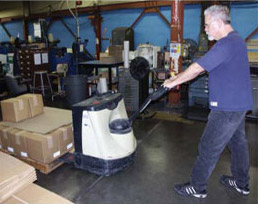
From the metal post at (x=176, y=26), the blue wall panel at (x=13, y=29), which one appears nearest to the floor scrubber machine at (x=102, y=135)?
the metal post at (x=176, y=26)

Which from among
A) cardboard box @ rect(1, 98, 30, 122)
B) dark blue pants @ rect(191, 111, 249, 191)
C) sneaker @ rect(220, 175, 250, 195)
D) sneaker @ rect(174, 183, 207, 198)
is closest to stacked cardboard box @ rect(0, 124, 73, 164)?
cardboard box @ rect(1, 98, 30, 122)

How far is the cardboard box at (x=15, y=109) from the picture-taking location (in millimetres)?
2768

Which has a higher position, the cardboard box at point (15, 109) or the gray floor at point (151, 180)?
the cardboard box at point (15, 109)

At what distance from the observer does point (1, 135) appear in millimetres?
2783

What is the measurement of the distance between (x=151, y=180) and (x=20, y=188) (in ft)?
4.40

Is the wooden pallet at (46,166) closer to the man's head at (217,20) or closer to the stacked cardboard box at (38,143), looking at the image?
the stacked cardboard box at (38,143)

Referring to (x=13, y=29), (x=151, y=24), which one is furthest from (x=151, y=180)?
(x=13, y=29)

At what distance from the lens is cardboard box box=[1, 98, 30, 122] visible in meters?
2.77

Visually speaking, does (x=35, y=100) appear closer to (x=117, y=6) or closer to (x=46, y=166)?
(x=46, y=166)

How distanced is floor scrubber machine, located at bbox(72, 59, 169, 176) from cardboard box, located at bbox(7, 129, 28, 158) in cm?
60

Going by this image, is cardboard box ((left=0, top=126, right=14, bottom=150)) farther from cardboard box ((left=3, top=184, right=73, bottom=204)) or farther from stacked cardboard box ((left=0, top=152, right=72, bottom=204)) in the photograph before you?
cardboard box ((left=3, top=184, right=73, bottom=204))

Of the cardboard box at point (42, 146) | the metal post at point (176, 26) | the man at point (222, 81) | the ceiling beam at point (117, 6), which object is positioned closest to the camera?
the man at point (222, 81)

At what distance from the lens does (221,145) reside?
1848 millimetres

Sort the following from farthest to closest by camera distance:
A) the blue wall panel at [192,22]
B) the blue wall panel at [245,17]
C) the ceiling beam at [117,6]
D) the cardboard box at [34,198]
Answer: the ceiling beam at [117,6] → the blue wall panel at [192,22] → the blue wall panel at [245,17] → the cardboard box at [34,198]
